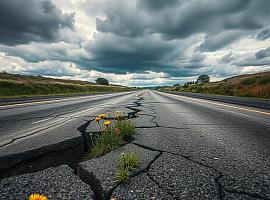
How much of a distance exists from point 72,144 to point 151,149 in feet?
4.21

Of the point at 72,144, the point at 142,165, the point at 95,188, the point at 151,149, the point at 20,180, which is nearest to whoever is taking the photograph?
the point at 95,188

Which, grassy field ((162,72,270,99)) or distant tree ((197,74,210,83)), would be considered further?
distant tree ((197,74,210,83))

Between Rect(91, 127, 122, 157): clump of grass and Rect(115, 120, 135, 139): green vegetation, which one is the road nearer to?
Rect(115, 120, 135, 139): green vegetation

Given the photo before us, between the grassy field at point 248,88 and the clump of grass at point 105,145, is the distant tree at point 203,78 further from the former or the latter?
the clump of grass at point 105,145

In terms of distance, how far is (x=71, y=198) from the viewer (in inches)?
56.7

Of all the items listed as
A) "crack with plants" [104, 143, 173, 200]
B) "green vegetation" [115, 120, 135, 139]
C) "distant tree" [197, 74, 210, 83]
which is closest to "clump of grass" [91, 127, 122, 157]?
"green vegetation" [115, 120, 135, 139]

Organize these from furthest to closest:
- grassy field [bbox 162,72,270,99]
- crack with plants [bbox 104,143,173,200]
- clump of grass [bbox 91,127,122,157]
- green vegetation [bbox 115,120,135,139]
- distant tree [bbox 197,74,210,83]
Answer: distant tree [bbox 197,74,210,83] < grassy field [bbox 162,72,270,99] < green vegetation [bbox 115,120,135,139] < clump of grass [bbox 91,127,122,157] < crack with plants [bbox 104,143,173,200]

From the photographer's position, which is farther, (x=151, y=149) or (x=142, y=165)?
(x=151, y=149)

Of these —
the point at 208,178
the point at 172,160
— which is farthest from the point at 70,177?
the point at 208,178

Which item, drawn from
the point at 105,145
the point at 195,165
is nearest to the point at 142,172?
the point at 195,165

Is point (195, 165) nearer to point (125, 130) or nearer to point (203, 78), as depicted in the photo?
point (125, 130)

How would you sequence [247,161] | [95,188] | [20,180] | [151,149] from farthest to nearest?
1. [151,149]
2. [247,161]
3. [20,180]
4. [95,188]

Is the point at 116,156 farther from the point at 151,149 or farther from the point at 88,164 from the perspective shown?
the point at 151,149

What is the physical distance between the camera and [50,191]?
154 cm
